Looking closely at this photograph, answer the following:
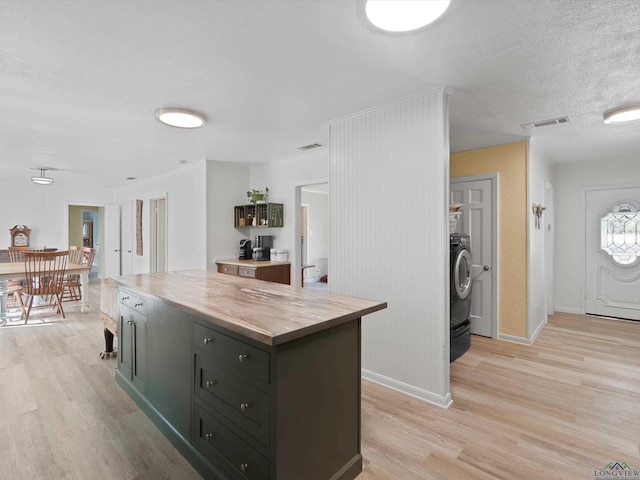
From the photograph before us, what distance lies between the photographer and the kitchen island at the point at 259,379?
54.4 inches

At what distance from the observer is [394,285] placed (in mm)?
2746

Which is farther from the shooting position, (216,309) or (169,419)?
(169,419)

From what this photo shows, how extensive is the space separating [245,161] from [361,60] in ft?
11.0

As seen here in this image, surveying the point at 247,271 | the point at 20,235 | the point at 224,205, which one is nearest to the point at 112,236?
the point at 20,235

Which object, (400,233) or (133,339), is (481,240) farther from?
(133,339)

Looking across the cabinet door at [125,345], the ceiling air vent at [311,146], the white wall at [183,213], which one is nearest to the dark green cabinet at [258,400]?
the cabinet door at [125,345]

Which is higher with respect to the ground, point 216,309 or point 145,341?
point 216,309

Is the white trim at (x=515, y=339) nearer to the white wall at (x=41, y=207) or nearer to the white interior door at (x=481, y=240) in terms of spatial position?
the white interior door at (x=481, y=240)

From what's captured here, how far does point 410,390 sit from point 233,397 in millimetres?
1647

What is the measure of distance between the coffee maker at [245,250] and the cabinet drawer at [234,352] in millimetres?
3489

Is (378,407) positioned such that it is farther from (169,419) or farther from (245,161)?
(245,161)

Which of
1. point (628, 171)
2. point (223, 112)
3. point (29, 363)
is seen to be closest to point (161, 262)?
point (29, 363)

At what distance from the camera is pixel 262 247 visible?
515 cm

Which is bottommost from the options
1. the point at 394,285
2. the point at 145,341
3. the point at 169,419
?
the point at 169,419
